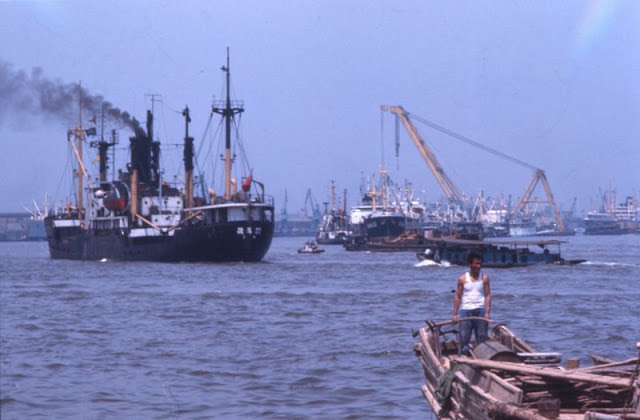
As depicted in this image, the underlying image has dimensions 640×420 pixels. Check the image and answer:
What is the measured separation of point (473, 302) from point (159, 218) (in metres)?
64.7

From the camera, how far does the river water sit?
17969 mm

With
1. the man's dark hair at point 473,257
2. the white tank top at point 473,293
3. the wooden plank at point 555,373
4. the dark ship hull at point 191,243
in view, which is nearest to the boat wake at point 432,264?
the dark ship hull at point 191,243

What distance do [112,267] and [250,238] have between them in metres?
10.1

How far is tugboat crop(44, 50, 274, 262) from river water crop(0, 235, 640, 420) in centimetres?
1716

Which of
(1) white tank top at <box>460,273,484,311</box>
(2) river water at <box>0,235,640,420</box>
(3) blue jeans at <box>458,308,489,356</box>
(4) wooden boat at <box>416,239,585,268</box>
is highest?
(1) white tank top at <box>460,273,484,311</box>

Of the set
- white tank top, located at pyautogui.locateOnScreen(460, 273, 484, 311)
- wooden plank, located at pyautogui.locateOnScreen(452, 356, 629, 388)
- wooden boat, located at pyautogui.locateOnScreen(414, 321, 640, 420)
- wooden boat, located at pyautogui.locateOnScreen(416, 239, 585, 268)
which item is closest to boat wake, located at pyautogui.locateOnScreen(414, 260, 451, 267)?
wooden boat, located at pyautogui.locateOnScreen(416, 239, 585, 268)

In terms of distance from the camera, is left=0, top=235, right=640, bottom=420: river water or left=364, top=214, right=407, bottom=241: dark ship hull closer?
left=0, top=235, right=640, bottom=420: river water

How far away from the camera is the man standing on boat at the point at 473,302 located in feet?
50.5

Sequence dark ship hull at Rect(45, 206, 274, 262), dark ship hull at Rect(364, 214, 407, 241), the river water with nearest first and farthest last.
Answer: the river water, dark ship hull at Rect(45, 206, 274, 262), dark ship hull at Rect(364, 214, 407, 241)

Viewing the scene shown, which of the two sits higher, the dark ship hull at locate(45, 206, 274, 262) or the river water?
the dark ship hull at locate(45, 206, 274, 262)

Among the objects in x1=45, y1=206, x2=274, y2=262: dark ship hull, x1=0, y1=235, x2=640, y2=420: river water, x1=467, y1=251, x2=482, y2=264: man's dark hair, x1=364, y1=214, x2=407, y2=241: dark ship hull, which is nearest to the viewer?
x1=467, y1=251, x2=482, y2=264: man's dark hair

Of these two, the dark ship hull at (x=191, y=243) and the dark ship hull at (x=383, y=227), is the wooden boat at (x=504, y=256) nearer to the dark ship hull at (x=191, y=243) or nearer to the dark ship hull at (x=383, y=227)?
the dark ship hull at (x=191, y=243)

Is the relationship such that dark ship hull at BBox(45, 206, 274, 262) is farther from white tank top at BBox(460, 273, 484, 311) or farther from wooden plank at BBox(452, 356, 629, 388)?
wooden plank at BBox(452, 356, 629, 388)

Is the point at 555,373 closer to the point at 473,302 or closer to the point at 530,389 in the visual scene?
the point at 530,389
